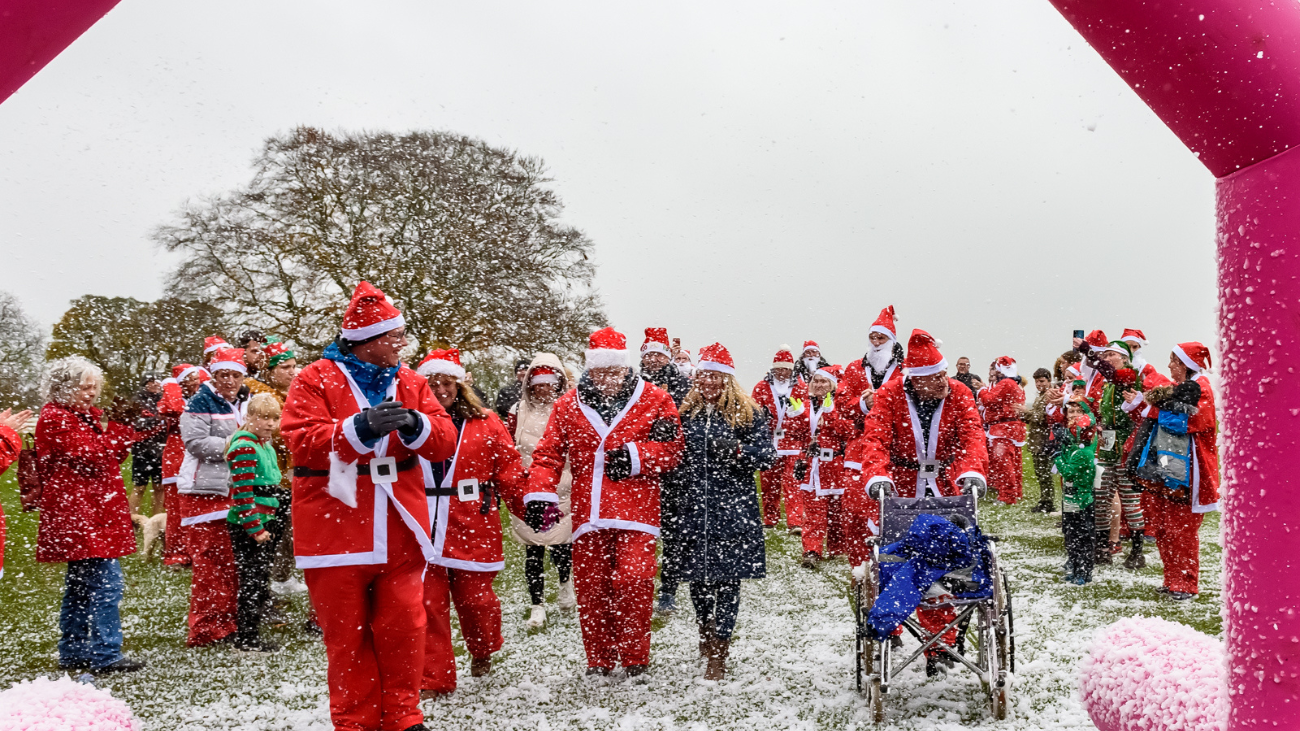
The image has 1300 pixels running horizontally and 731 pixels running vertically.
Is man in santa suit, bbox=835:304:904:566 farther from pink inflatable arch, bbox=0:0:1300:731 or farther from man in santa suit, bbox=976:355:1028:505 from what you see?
man in santa suit, bbox=976:355:1028:505

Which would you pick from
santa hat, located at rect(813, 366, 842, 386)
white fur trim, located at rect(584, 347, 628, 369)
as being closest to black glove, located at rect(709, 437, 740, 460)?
white fur trim, located at rect(584, 347, 628, 369)

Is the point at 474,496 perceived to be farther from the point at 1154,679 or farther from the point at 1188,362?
the point at 1188,362

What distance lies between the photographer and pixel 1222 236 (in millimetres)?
1510

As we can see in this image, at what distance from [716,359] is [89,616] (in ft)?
13.1

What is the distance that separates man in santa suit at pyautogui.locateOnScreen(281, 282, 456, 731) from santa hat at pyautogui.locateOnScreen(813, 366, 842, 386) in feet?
24.2

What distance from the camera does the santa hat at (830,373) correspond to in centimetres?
1070

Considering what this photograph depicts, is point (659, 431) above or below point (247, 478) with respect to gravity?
above

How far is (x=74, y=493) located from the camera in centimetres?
526

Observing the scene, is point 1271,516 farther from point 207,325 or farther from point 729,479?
point 207,325

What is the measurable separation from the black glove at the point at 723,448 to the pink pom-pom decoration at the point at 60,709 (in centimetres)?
383

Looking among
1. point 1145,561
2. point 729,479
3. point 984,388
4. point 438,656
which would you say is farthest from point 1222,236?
point 984,388

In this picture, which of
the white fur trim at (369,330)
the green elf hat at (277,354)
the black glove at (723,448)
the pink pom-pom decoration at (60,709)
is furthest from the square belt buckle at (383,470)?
the green elf hat at (277,354)

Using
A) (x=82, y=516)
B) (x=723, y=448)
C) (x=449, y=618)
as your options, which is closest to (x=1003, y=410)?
(x=723, y=448)

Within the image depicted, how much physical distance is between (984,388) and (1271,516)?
13452 mm
